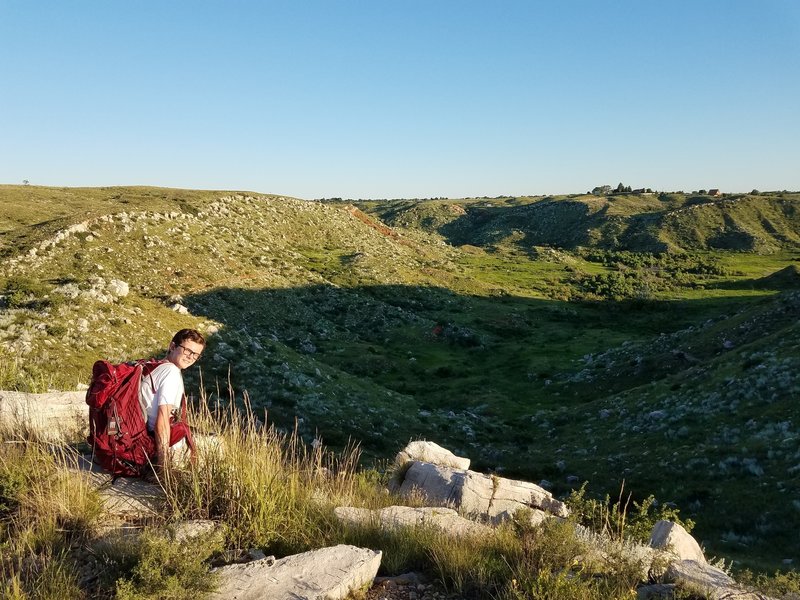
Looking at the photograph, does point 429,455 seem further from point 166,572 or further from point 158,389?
point 166,572

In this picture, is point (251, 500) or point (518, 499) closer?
point (251, 500)

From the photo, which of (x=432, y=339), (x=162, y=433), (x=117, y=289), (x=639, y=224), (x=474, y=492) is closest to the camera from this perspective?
(x=162, y=433)

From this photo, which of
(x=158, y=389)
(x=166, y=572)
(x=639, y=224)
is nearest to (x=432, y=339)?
(x=158, y=389)

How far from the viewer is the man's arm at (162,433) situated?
241 inches

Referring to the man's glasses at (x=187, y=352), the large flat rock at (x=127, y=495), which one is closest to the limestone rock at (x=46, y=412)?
the large flat rock at (x=127, y=495)

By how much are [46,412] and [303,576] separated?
654cm

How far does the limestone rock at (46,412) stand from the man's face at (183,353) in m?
2.37

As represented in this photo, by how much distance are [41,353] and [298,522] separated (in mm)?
14989

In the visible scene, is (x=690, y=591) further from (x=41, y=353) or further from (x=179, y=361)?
(x=41, y=353)

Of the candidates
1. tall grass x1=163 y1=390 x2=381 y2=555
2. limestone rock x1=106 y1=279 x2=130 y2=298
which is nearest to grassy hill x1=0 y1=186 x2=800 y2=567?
limestone rock x1=106 y1=279 x2=130 y2=298

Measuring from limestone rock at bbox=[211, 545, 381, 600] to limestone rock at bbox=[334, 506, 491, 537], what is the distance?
0.98 metres

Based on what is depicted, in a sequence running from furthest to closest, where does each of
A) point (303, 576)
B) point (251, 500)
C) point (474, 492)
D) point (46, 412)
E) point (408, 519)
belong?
point (474, 492) → point (46, 412) → point (408, 519) → point (251, 500) → point (303, 576)

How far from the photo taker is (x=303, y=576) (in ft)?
15.4

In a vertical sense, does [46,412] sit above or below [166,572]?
below
